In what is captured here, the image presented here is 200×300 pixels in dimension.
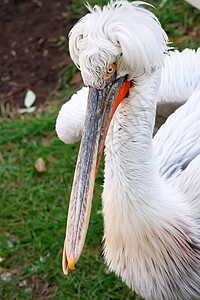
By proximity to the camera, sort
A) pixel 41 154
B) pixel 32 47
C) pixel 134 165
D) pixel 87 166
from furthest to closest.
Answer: pixel 32 47, pixel 41 154, pixel 134 165, pixel 87 166

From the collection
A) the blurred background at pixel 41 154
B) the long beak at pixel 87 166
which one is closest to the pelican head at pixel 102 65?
the long beak at pixel 87 166

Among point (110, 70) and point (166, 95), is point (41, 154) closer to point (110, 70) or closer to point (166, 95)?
point (166, 95)

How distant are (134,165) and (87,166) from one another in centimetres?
23

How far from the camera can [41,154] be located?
3.92 meters

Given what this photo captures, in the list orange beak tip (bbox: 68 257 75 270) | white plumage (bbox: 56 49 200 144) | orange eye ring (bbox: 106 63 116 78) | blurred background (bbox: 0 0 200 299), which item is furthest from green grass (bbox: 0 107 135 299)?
orange eye ring (bbox: 106 63 116 78)

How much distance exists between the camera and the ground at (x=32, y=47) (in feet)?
14.5

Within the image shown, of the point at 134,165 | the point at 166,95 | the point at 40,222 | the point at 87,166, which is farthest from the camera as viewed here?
the point at 40,222

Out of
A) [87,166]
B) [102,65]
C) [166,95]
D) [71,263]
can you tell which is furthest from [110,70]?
[166,95]

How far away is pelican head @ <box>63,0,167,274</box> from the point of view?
1.68 metres

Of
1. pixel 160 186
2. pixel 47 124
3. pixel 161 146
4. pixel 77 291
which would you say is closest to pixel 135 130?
pixel 160 186

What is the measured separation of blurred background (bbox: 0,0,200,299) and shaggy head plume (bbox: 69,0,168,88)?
0.93m

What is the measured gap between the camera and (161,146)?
8.21ft

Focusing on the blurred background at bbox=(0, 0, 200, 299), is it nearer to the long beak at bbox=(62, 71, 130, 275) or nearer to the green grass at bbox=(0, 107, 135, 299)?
the green grass at bbox=(0, 107, 135, 299)

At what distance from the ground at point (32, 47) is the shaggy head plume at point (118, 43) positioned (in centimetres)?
261
